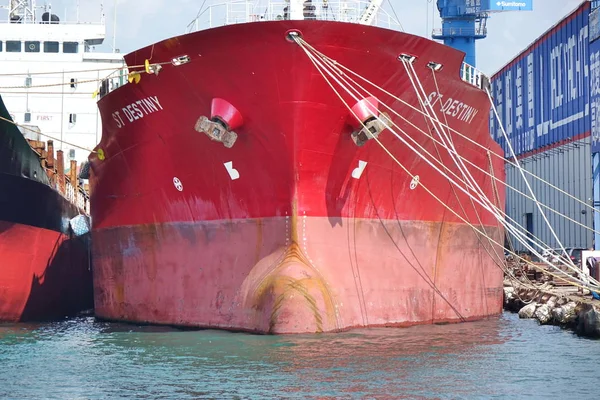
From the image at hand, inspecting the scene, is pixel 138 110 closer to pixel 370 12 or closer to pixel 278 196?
pixel 278 196

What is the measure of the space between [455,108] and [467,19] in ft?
104

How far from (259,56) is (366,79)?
1.83 m

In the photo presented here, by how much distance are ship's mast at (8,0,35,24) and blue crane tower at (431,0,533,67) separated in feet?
76.2

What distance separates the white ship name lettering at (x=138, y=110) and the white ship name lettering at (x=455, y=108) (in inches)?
187

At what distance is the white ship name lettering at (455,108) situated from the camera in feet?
54.6

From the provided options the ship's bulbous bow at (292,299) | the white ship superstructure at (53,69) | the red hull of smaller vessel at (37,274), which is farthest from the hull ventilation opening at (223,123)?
the white ship superstructure at (53,69)

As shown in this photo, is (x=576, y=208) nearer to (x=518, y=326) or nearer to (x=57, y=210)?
(x=518, y=326)

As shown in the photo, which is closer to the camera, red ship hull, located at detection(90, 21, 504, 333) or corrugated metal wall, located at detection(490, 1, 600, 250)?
red ship hull, located at detection(90, 21, 504, 333)

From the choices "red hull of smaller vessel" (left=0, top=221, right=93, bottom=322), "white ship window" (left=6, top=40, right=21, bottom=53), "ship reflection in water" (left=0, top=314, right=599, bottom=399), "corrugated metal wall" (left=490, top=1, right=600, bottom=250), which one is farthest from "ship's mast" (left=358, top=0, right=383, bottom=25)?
"corrugated metal wall" (left=490, top=1, right=600, bottom=250)

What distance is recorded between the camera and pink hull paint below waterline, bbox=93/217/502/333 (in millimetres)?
14742

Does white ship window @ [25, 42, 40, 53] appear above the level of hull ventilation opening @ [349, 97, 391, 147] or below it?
above

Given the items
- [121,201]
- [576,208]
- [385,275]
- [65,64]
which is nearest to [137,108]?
[121,201]

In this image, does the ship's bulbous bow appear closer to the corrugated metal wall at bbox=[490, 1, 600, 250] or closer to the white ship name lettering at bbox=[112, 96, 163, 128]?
the white ship name lettering at bbox=[112, 96, 163, 128]

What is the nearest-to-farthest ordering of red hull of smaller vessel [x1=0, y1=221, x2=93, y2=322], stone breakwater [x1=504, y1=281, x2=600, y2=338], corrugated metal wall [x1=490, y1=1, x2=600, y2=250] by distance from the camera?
stone breakwater [x1=504, y1=281, x2=600, y2=338] < red hull of smaller vessel [x1=0, y1=221, x2=93, y2=322] < corrugated metal wall [x1=490, y1=1, x2=600, y2=250]
